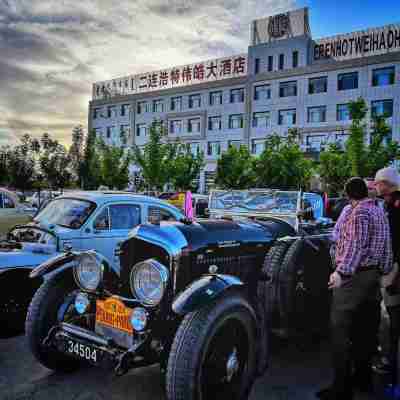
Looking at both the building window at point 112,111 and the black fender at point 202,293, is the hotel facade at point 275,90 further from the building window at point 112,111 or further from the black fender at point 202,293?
the black fender at point 202,293

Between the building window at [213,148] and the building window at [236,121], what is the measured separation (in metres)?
2.59

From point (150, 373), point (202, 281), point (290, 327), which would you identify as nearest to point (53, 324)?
point (150, 373)

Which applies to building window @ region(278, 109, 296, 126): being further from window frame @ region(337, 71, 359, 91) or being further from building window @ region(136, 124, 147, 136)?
building window @ region(136, 124, 147, 136)

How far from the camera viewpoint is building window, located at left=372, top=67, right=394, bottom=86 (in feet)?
118

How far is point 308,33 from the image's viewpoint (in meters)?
41.2

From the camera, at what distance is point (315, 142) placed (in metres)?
39.5

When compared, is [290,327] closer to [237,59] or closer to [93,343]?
[93,343]

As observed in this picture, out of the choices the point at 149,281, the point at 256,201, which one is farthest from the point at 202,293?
the point at 256,201

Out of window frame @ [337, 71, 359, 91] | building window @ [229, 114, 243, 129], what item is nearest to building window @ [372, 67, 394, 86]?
window frame @ [337, 71, 359, 91]

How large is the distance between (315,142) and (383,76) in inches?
326

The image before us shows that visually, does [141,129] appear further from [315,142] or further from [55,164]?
[315,142]

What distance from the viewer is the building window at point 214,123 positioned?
149 feet

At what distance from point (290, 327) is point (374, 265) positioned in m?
1.18

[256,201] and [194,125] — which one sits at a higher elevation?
[194,125]
